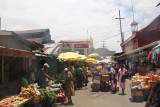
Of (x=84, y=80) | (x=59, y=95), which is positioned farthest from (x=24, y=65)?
(x=84, y=80)

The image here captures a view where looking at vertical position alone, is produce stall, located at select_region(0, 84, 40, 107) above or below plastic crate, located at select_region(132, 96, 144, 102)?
above

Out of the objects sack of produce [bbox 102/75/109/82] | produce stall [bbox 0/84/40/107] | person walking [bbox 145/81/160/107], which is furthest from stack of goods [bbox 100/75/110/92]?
person walking [bbox 145/81/160/107]

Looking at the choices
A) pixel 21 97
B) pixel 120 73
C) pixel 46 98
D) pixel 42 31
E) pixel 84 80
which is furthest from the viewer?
pixel 42 31

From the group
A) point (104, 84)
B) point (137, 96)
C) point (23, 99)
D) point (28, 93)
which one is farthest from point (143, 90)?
point (23, 99)

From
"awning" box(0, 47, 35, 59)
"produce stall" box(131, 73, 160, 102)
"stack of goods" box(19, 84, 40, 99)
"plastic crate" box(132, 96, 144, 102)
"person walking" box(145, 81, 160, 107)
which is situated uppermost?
"awning" box(0, 47, 35, 59)

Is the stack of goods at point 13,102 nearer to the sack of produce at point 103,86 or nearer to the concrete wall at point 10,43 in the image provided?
the concrete wall at point 10,43

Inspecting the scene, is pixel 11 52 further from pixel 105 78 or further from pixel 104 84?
pixel 104 84

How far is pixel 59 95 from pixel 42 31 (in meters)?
13.3

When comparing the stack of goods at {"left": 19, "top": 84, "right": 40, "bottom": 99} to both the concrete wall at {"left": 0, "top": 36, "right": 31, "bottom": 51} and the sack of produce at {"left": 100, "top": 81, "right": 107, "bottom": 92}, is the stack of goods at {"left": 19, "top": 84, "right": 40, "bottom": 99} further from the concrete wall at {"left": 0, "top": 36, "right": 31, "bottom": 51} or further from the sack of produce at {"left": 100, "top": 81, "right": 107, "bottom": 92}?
the sack of produce at {"left": 100, "top": 81, "right": 107, "bottom": 92}

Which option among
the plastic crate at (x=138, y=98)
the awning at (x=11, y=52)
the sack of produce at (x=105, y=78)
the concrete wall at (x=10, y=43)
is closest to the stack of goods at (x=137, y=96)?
the plastic crate at (x=138, y=98)

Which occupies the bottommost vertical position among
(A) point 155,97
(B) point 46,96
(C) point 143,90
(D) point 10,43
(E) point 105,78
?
(C) point 143,90

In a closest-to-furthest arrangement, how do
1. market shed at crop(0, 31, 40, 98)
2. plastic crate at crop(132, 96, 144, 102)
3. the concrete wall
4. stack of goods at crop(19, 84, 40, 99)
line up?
stack of goods at crop(19, 84, 40, 99) < market shed at crop(0, 31, 40, 98) < the concrete wall < plastic crate at crop(132, 96, 144, 102)

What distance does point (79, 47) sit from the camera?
40.1 metres

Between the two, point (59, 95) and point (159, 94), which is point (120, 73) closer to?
point (59, 95)
